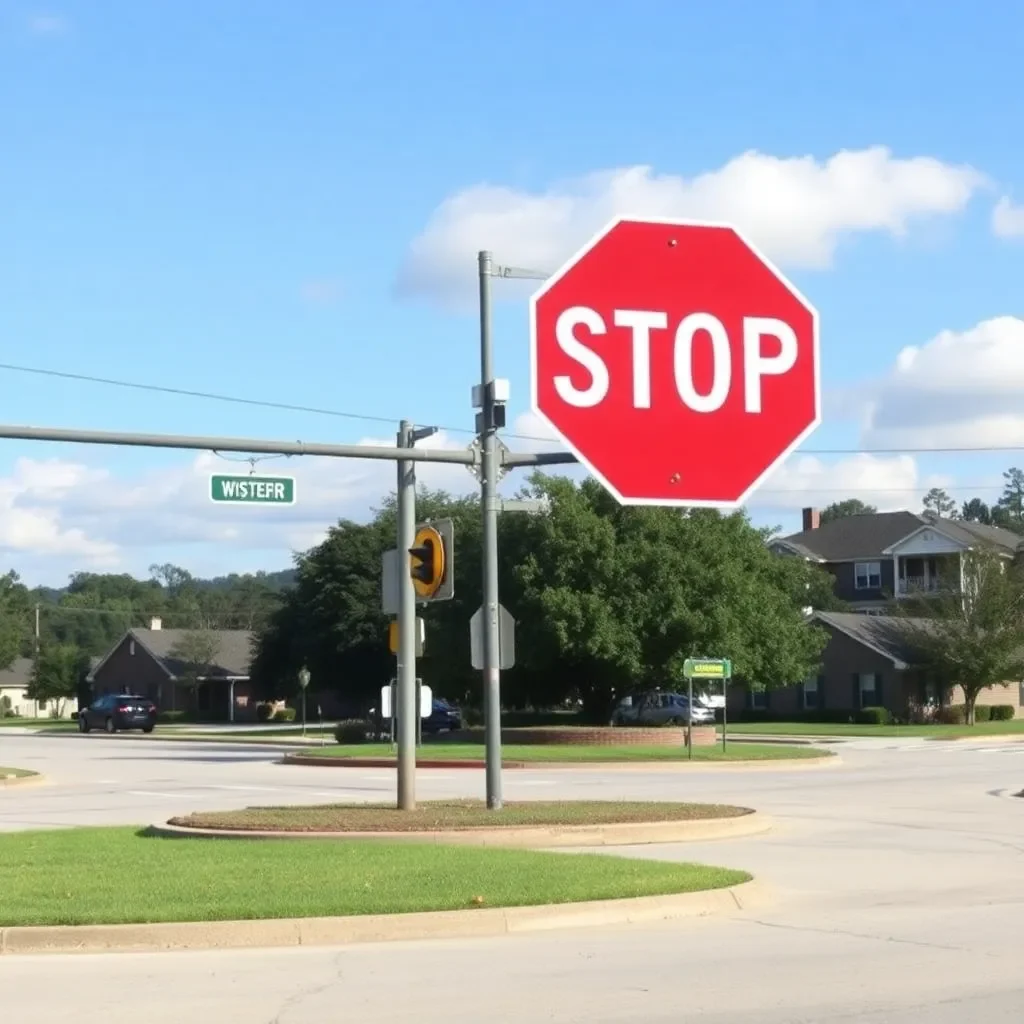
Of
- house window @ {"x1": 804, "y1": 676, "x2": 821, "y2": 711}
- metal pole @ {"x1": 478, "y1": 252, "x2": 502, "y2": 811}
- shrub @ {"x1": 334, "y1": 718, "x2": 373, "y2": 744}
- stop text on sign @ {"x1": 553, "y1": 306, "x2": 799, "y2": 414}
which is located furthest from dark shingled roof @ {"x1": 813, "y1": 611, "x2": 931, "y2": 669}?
stop text on sign @ {"x1": 553, "y1": 306, "x2": 799, "y2": 414}

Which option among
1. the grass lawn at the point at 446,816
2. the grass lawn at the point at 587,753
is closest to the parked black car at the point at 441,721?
the grass lawn at the point at 587,753

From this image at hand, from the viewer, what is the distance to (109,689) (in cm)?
9431

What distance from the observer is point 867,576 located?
289 ft

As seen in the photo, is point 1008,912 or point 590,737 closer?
point 1008,912

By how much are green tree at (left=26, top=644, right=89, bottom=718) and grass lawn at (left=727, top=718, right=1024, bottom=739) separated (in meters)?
47.2

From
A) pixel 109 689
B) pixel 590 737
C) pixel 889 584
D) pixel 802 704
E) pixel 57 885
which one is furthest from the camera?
pixel 109 689

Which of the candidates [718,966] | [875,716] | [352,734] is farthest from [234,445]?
[875,716]

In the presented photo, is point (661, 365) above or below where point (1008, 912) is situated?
above

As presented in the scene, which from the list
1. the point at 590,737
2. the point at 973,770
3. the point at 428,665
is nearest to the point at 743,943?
the point at 973,770

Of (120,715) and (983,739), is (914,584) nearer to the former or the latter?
(983,739)

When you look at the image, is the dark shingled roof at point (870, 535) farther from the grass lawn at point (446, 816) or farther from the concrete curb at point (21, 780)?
the grass lawn at point (446, 816)

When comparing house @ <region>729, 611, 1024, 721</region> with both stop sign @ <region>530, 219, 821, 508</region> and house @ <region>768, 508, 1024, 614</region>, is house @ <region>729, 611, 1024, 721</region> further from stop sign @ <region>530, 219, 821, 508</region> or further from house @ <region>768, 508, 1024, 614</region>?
stop sign @ <region>530, 219, 821, 508</region>

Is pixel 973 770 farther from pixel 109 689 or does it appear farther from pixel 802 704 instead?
pixel 109 689

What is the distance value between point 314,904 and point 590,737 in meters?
32.1
